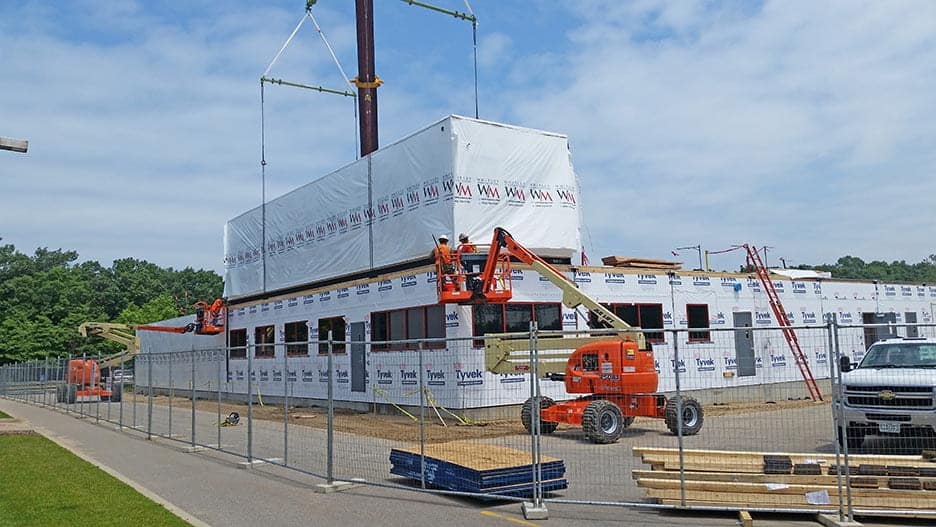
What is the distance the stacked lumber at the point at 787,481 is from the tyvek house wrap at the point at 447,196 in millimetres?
Result: 13463

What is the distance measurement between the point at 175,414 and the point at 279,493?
57.5 feet

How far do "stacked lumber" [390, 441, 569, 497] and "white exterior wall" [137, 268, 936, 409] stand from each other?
20.9 feet

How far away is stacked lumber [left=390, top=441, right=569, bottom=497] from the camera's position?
10055 millimetres

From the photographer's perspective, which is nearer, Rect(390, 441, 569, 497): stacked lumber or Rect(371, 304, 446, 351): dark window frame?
Rect(390, 441, 569, 497): stacked lumber

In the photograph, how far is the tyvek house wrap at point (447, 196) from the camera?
22.7 meters

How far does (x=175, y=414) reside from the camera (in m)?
26.9

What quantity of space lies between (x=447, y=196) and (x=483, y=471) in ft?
43.9

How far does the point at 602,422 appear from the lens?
14.9m

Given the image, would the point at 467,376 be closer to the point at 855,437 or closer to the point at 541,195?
the point at 541,195

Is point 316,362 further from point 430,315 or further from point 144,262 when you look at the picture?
point 144,262

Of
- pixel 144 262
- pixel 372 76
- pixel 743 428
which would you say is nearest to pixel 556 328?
pixel 743 428

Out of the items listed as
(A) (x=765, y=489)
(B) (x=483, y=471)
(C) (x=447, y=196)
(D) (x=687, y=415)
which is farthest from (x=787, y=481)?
(C) (x=447, y=196)

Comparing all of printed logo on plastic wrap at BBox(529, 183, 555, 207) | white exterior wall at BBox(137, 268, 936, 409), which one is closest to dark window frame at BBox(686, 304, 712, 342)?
white exterior wall at BBox(137, 268, 936, 409)

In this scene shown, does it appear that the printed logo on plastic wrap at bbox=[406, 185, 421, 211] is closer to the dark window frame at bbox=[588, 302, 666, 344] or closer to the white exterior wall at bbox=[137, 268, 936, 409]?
the white exterior wall at bbox=[137, 268, 936, 409]
